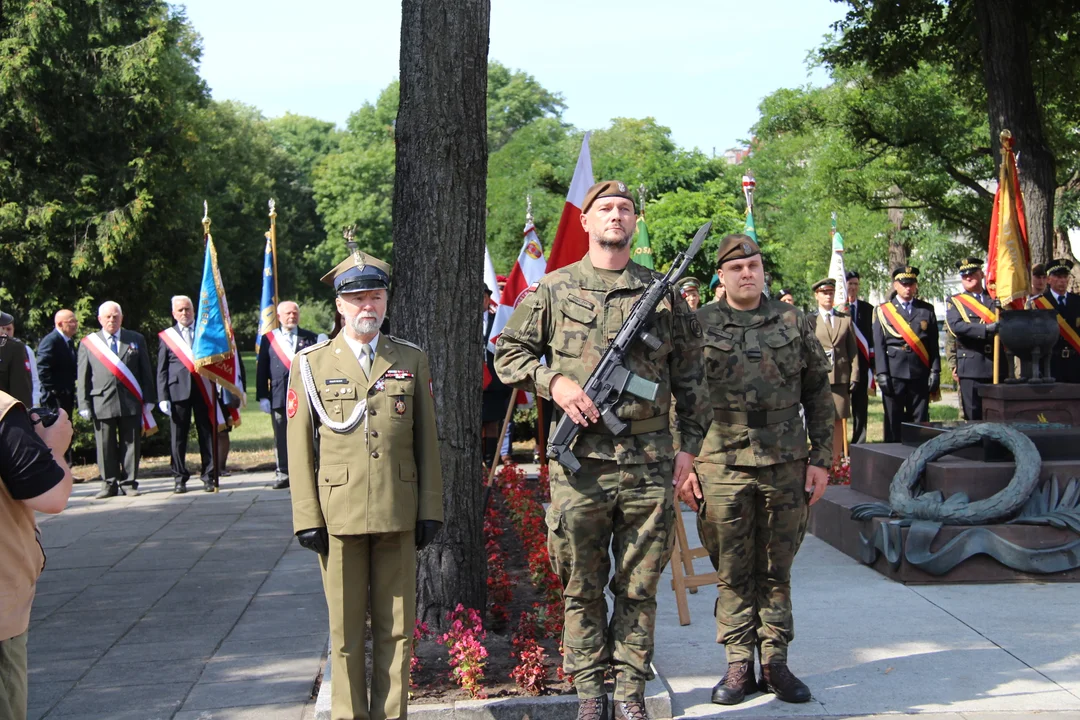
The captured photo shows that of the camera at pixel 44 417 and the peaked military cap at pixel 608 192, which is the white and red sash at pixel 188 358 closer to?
the peaked military cap at pixel 608 192

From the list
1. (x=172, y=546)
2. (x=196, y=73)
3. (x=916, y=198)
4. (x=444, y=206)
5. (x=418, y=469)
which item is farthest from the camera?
(x=196, y=73)

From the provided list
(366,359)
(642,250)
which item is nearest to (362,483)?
(366,359)

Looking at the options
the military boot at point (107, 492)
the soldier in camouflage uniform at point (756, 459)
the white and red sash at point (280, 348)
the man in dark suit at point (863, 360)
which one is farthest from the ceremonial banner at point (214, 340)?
the soldier in camouflage uniform at point (756, 459)

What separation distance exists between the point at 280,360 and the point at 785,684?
29.0ft

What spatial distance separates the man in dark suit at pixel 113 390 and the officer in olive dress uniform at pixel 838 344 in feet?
25.1

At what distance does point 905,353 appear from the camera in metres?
13.1

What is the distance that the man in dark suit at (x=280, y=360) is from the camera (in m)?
12.9

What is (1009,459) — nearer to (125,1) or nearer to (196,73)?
Answer: (125,1)

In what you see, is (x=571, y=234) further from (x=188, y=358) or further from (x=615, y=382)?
(x=188, y=358)

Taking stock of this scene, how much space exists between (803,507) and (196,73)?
51.0 m

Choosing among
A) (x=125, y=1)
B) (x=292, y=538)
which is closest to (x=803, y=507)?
(x=292, y=538)

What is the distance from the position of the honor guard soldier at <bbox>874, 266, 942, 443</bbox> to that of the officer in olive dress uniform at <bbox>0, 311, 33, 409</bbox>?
Answer: 29.1 feet

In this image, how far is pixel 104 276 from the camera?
19422 mm

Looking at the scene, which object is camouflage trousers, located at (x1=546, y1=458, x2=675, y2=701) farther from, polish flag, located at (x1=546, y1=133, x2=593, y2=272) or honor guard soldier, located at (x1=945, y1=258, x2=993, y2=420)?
honor guard soldier, located at (x1=945, y1=258, x2=993, y2=420)
